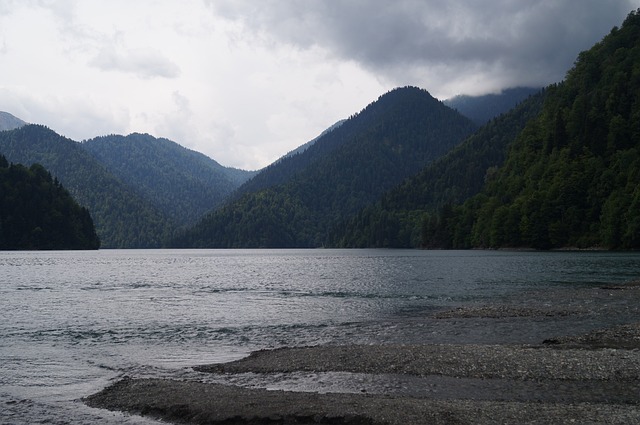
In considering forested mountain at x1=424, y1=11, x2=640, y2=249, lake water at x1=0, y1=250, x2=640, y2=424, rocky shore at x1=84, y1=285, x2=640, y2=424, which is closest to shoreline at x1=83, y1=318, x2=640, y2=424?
rocky shore at x1=84, y1=285, x2=640, y2=424

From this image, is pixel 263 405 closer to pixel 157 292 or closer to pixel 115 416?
pixel 115 416

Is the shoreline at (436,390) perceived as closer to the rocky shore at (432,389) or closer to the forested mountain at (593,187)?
the rocky shore at (432,389)

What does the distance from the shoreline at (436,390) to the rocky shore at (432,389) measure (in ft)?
0.13

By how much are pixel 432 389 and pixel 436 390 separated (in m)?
0.22

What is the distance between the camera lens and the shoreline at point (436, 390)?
60.8 ft

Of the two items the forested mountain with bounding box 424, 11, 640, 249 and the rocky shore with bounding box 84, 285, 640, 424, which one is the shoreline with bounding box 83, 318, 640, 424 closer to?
the rocky shore with bounding box 84, 285, 640, 424

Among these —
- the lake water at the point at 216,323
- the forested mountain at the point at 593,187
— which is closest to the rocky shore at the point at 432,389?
the lake water at the point at 216,323

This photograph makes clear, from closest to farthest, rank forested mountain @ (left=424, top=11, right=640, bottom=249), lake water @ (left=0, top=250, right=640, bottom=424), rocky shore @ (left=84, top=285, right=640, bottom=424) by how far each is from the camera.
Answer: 1. rocky shore @ (left=84, top=285, right=640, bottom=424)
2. lake water @ (left=0, top=250, right=640, bottom=424)
3. forested mountain @ (left=424, top=11, right=640, bottom=249)

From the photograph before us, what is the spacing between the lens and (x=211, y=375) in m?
27.2

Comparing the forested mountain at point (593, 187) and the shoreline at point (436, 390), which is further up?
the forested mountain at point (593, 187)

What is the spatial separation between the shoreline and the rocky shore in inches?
1.6

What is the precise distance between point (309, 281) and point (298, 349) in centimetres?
6089

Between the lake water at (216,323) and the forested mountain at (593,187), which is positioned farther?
the forested mountain at (593,187)

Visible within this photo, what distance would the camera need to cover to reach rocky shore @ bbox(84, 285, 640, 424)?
60.8ft
